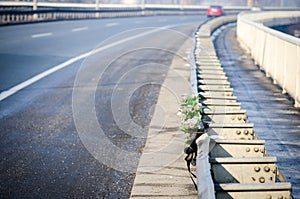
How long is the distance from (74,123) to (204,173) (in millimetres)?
4341

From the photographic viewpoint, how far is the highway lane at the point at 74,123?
209 inches

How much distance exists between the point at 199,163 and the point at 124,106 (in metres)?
5.22

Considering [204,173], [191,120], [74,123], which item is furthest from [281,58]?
[204,173]

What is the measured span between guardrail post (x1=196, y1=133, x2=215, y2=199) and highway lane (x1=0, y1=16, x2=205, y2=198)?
1.06 m

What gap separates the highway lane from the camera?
5.32 m

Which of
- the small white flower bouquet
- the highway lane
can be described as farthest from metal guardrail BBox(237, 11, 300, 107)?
the small white flower bouquet

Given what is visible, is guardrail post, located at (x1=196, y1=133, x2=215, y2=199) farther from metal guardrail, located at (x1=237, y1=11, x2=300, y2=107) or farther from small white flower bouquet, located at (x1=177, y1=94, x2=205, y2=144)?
metal guardrail, located at (x1=237, y1=11, x2=300, y2=107)

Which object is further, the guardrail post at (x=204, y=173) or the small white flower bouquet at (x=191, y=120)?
the small white flower bouquet at (x=191, y=120)

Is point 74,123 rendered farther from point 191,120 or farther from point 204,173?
point 204,173

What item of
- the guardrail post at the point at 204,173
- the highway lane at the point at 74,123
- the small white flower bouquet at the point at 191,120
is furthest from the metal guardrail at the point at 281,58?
the guardrail post at the point at 204,173

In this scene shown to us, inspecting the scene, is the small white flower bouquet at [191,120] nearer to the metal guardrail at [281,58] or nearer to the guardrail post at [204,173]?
the guardrail post at [204,173]

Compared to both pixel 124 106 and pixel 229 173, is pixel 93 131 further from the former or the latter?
pixel 229 173

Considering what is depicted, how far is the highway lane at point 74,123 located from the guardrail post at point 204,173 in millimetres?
1062

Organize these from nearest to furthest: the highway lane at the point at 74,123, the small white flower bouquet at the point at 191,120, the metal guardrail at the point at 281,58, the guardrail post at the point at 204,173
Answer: the guardrail post at the point at 204,173
the highway lane at the point at 74,123
the small white flower bouquet at the point at 191,120
the metal guardrail at the point at 281,58
